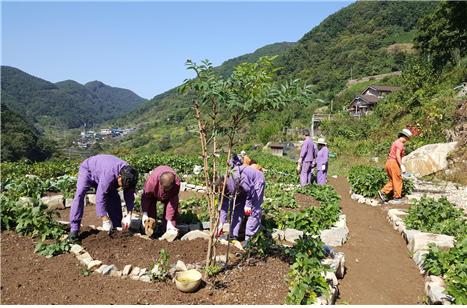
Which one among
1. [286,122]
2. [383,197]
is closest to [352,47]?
[286,122]

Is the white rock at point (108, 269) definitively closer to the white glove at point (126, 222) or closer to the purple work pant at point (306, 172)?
the white glove at point (126, 222)

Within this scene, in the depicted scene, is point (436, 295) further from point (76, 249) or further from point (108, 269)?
point (76, 249)

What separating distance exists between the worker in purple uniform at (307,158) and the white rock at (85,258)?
6.60 m

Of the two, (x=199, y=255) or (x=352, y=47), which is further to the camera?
(x=352, y=47)

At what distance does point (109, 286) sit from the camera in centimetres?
384

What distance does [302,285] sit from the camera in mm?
3764

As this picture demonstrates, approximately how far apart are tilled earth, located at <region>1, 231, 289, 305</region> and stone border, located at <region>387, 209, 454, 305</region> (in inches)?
66.0

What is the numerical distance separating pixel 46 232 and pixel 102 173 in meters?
1.02

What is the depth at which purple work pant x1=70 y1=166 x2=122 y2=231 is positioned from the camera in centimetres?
505

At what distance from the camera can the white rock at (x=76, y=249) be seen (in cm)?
457

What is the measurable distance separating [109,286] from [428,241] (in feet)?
15.3

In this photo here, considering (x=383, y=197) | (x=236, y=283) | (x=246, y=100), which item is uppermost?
(x=246, y=100)

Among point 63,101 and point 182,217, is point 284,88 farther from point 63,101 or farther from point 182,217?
point 63,101

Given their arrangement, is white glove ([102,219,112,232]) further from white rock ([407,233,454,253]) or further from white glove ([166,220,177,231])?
white rock ([407,233,454,253])
